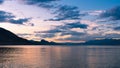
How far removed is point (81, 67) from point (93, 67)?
4748 mm

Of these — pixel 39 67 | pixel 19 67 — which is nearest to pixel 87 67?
pixel 39 67

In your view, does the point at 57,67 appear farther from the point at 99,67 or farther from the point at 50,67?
the point at 99,67

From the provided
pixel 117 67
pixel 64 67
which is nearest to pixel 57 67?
pixel 64 67

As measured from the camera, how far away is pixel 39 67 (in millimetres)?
81562

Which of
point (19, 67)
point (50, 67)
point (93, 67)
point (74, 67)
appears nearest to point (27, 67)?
point (19, 67)

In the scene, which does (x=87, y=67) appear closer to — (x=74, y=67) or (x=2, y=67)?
(x=74, y=67)

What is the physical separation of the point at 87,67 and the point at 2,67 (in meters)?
28.6

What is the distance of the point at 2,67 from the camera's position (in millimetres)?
78625

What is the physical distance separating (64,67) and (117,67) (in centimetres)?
1769

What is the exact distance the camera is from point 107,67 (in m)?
82.4

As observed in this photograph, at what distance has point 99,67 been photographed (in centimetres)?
8269

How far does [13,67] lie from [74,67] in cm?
2038

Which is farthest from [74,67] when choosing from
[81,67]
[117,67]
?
[117,67]

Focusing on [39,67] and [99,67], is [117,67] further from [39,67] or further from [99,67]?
[39,67]
